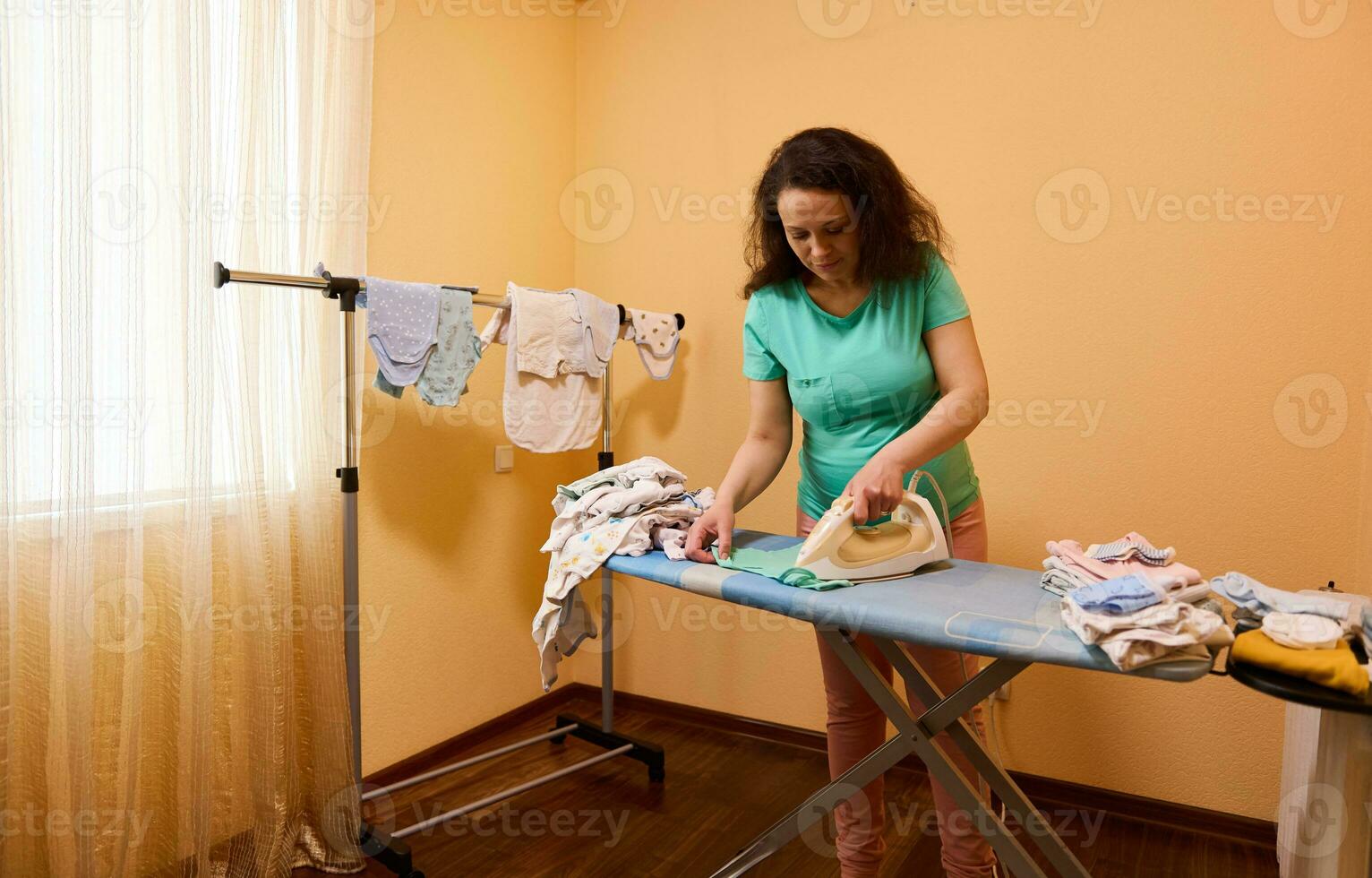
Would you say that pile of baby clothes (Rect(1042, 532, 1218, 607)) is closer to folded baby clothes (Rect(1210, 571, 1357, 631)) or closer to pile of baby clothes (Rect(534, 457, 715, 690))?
folded baby clothes (Rect(1210, 571, 1357, 631))

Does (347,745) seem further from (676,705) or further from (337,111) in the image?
(337,111)

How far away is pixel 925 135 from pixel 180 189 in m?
1.76

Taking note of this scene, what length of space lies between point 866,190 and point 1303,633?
86cm

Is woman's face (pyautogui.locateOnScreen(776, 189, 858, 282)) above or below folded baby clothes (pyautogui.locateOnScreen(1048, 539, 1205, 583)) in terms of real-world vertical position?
above

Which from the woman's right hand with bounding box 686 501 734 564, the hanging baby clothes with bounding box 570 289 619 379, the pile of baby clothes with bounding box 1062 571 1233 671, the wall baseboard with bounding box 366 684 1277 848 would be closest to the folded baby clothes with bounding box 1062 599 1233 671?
the pile of baby clothes with bounding box 1062 571 1233 671

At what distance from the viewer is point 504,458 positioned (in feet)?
8.91

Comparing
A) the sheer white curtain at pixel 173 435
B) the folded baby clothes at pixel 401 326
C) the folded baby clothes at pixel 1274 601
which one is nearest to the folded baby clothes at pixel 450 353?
the folded baby clothes at pixel 401 326

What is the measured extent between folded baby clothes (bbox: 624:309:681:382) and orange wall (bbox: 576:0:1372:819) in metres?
0.24

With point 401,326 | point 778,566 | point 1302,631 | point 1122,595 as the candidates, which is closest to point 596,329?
point 401,326

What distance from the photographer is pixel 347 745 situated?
2.04m

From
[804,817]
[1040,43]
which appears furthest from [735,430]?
[804,817]

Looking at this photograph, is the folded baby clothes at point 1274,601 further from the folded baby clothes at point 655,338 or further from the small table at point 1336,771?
the folded baby clothes at point 655,338

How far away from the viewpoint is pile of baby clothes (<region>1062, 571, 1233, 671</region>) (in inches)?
38.9

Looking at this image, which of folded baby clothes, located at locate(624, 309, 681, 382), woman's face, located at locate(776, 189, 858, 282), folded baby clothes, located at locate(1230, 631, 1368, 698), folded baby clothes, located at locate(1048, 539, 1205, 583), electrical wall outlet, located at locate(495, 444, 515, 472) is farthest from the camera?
electrical wall outlet, located at locate(495, 444, 515, 472)
